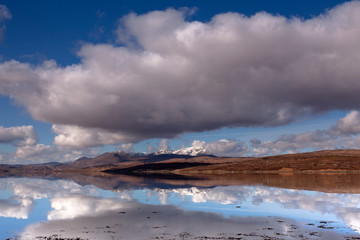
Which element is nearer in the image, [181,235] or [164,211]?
[181,235]

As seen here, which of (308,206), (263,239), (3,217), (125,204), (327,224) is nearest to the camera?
(263,239)

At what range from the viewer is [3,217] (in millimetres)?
41781

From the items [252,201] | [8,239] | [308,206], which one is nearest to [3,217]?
[8,239]

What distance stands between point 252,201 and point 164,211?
1865 cm

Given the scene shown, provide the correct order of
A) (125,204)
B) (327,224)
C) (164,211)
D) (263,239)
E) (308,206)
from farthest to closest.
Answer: (125,204)
(308,206)
(164,211)
(327,224)
(263,239)

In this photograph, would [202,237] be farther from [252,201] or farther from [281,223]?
[252,201]

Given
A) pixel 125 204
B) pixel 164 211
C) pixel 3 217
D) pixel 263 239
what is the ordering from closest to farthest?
pixel 263 239
pixel 3 217
pixel 164 211
pixel 125 204

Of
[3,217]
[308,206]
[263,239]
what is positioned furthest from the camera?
[308,206]

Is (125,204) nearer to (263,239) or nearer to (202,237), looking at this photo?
(202,237)

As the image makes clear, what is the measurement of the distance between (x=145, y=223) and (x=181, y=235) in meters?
7.45

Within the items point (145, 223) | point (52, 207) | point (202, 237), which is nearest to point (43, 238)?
point (145, 223)

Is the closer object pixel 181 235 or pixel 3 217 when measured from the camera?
pixel 181 235

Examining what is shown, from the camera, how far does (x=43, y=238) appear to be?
29859 mm

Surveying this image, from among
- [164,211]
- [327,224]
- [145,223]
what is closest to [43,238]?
[145,223]
